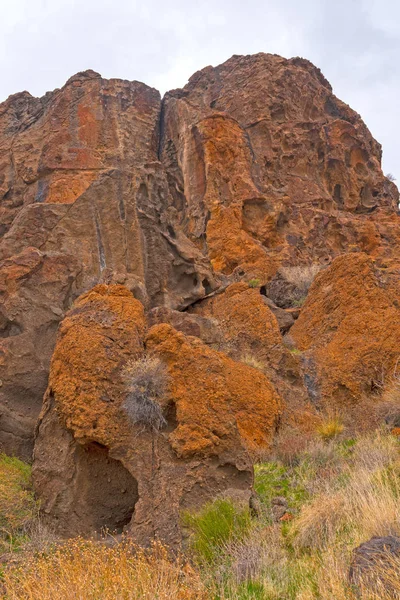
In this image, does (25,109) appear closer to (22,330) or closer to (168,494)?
(22,330)

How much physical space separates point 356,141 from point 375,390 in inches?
741

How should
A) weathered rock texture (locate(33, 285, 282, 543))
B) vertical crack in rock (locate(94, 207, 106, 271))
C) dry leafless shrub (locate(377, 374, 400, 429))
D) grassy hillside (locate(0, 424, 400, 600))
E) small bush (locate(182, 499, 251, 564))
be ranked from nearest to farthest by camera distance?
grassy hillside (locate(0, 424, 400, 600)) < small bush (locate(182, 499, 251, 564)) < weathered rock texture (locate(33, 285, 282, 543)) < dry leafless shrub (locate(377, 374, 400, 429)) < vertical crack in rock (locate(94, 207, 106, 271))

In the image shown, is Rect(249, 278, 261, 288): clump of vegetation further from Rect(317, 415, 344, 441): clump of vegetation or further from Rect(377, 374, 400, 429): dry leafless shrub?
Rect(317, 415, 344, 441): clump of vegetation

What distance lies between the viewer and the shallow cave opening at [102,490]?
22.5ft

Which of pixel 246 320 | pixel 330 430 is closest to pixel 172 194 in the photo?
pixel 246 320

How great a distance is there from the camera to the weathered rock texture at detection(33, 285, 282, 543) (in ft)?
21.1

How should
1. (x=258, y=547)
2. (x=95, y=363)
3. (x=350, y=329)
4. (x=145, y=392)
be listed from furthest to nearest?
(x=350, y=329) < (x=95, y=363) < (x=145, y=392) < (x=258, y=547)

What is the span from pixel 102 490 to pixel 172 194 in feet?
55.2

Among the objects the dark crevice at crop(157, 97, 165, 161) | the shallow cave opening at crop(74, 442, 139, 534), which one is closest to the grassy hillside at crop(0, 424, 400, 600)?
the shallow cave opening at crop(74, 442, 139, 534)

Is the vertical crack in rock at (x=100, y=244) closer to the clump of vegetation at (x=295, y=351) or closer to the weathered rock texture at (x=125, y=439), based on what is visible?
the clump of vegetation at (x=295, y=351)

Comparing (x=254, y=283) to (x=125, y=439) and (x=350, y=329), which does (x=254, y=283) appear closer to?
(x=350, y=329)

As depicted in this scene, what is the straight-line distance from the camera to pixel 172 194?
22391mm

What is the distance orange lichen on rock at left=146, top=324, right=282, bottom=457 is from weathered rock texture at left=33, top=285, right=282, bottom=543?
0.6 inches

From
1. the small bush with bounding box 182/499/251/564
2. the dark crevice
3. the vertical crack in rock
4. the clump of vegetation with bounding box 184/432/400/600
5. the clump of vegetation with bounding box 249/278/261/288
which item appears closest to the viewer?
the clump of vegetation with bounding box 184/432/400/600
